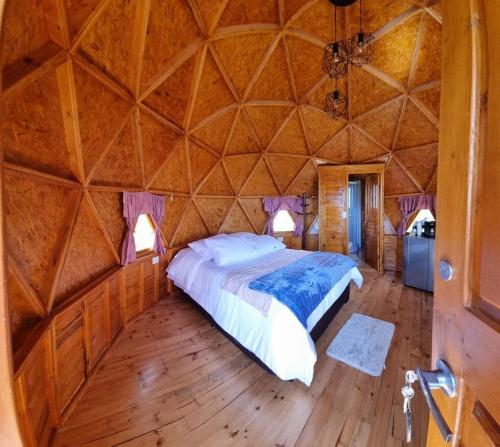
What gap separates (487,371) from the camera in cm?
55

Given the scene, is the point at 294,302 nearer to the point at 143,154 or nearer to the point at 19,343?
the point at 19,343

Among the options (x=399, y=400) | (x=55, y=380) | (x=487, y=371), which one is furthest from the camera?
(x=399, y=400)

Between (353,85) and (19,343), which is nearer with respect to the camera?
(19,343)

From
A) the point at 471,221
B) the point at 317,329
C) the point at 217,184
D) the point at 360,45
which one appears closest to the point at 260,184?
the point at 217,184

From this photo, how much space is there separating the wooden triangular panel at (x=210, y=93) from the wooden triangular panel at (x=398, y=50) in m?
2.91

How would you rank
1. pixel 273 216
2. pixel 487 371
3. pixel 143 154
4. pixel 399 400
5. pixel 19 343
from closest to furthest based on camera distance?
pixel 487 371
pixel 19 343
pixel 399 400
pixel 143 154
pixel 273 216

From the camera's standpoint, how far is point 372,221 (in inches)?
272

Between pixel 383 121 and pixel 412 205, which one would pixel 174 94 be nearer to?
pixel 383 121

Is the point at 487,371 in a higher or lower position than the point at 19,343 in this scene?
higher

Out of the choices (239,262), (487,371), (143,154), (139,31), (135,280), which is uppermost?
(139,31)

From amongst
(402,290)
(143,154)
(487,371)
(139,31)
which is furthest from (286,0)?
(402,290)

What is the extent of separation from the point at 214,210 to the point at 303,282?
372 centimetres

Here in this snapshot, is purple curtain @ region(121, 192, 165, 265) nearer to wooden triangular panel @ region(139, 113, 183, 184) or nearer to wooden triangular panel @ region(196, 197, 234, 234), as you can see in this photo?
wooden triangular panel @ region(139, 113, 183, 184)

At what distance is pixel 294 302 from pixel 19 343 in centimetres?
242
